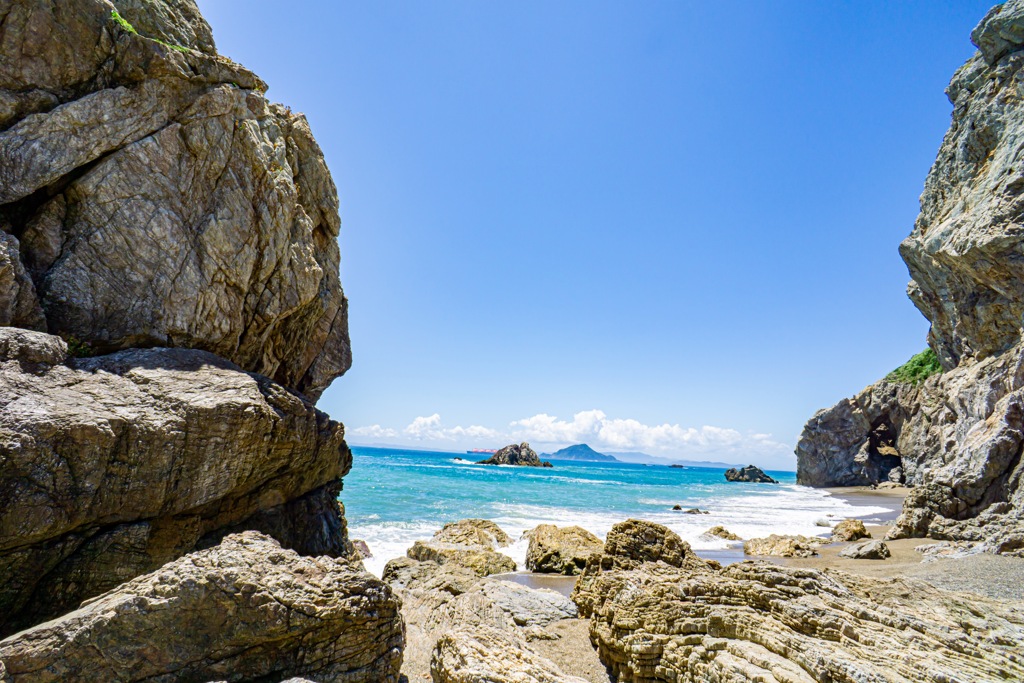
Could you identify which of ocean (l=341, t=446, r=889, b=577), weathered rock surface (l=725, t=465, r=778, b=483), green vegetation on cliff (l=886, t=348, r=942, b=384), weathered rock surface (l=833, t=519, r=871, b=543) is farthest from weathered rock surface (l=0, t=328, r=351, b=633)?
weathered rock surface (l=725, t=465, r=778, b=483)

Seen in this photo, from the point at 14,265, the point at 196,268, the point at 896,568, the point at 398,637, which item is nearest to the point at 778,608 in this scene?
the point at 398,637

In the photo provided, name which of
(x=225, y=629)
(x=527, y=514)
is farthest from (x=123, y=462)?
(x=527, y=514)

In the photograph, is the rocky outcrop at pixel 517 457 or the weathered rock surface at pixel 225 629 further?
the rocky outcrop at pixel 517 457

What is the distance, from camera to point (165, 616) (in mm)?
5051

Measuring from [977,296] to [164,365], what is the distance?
46463 mm

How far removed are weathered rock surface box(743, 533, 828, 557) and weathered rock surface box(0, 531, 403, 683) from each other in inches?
728

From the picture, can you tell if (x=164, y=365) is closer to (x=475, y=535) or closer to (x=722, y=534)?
(x=475, y=535)

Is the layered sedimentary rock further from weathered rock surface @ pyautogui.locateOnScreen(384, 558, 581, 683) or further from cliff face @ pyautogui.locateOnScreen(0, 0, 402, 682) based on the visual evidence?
cliff face @ pyautogui.locateOnScreen(0, 0, 402, 682)

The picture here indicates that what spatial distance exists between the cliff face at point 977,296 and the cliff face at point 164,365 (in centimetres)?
1983

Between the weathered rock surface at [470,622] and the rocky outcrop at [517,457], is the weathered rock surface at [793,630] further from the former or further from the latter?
the rocky outcrop at [517,457]

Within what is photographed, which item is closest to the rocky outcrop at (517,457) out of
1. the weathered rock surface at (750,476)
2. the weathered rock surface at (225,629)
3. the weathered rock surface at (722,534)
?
the weathered rock surface at (750,476)

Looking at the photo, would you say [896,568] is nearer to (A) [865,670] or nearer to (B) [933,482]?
(B) [933,482]

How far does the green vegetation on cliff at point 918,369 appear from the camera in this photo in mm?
60156

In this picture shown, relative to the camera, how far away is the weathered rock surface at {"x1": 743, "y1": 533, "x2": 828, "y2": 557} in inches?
749
